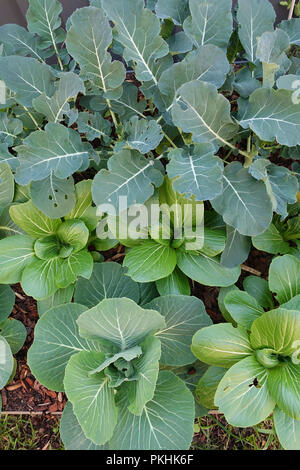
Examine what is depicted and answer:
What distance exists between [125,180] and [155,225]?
147mm

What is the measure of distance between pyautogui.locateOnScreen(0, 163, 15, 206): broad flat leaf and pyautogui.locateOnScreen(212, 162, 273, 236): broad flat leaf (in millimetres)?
561

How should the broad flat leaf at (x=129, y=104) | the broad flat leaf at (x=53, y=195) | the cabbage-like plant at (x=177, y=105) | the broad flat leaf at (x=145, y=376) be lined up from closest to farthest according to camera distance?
the broad flat leaf at (x=145, y=376) < the cabbage-like plant at (x=177, y=105) < the broad flat leaf at (x=53, y=195) < the broad flat leaf at (x=129, y=104)

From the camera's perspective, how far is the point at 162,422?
99 centimetres

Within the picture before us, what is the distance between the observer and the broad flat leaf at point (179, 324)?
105cm

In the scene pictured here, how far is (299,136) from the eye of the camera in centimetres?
95

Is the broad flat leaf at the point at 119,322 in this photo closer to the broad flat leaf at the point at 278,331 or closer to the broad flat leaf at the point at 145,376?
the broad flat leaf at the point at 145,376

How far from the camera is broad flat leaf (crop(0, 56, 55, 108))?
1076 mm

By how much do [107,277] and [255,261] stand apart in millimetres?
481

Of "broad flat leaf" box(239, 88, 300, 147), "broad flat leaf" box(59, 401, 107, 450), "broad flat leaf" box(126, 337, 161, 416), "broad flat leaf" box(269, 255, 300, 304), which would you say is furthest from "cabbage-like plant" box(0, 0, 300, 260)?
"broad flat leaf" box(59, 401, 107, 450)

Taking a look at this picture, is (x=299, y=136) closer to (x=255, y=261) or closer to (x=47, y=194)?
(x=255, y=261)


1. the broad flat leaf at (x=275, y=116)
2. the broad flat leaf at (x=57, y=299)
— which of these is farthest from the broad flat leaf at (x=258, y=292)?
the broad flat leaf at (x=57, y=299)

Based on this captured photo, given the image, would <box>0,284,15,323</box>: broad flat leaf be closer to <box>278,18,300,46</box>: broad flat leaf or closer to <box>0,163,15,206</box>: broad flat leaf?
<box>0,163,15,206</box>: broad flat leaf

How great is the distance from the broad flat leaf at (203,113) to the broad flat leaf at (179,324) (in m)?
0.41

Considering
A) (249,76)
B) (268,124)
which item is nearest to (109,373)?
(268,124)
